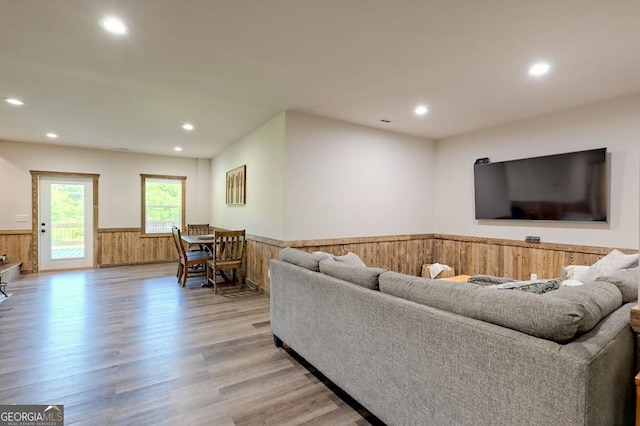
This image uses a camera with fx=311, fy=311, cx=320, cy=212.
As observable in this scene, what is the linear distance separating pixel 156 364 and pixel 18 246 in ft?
19.3

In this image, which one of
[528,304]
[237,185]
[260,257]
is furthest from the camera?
[237,185]

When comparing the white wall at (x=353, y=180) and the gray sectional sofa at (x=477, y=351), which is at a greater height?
the white wall at (x=353, y=180)

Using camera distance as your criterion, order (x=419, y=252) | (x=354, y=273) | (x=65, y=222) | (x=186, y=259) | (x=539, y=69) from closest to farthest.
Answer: (x=354, y=273)
(x=539, y=69)
(x=186, y=259)
(x=419, y=252)
(x=65, y=222)

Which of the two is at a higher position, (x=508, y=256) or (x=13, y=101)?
(x=13, y=101)

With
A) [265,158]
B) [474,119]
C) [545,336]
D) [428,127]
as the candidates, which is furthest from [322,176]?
[545,336]

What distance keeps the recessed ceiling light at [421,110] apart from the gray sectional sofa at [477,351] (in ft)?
9.12

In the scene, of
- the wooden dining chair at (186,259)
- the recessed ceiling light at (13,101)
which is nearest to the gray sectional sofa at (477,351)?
the wooden dining chair at (186,259)

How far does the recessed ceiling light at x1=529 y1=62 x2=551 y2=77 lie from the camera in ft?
9.37

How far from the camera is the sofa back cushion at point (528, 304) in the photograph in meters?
1.16

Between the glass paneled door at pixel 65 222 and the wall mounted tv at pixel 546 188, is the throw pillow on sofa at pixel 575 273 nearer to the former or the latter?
the wall mounted tv at pixel 546 188

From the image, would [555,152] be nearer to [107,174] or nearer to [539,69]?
[539,69]

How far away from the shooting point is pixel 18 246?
6.20 m

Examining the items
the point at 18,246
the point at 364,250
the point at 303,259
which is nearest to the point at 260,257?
the point at 364,250

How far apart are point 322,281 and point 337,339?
406mm
